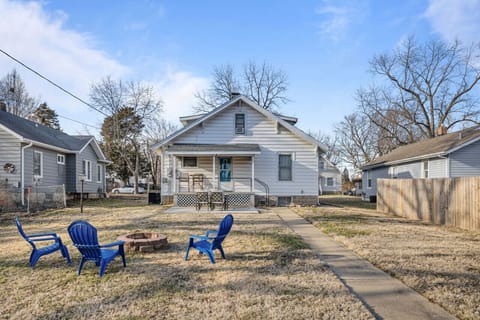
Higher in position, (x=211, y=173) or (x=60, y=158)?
(x=60, y=158)

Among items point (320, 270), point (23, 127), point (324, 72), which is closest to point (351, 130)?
point (324, 72)

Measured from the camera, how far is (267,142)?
55.8 ft

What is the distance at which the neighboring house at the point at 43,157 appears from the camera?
1537cm

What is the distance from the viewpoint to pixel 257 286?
15.1 feet

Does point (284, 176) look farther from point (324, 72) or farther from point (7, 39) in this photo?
point (7, 39)

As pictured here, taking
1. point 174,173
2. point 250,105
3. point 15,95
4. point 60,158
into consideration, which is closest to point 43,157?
point 60,158

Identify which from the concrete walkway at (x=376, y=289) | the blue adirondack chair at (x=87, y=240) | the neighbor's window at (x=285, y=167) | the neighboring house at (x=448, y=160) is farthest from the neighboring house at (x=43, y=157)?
the neighboring house at (x=448, y=160)

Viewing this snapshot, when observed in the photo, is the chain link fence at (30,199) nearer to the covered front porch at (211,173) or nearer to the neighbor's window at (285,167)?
the covered front porch at (211,173)

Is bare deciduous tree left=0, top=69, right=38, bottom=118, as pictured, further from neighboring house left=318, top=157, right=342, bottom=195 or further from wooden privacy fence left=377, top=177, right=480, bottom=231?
wooden privacy fence left=377, top=177, right=480, bottom=231

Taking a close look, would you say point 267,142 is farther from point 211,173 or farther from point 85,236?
point 85,236

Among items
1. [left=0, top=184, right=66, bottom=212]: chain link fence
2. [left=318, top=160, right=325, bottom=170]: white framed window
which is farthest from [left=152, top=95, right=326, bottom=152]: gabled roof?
[left=318, top=160, right=325, bottom=170]: white framed window

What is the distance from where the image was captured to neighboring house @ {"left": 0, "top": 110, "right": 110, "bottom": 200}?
605 inches

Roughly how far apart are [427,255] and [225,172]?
11.7 m

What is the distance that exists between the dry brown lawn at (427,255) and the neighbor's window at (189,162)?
827 centimetres
